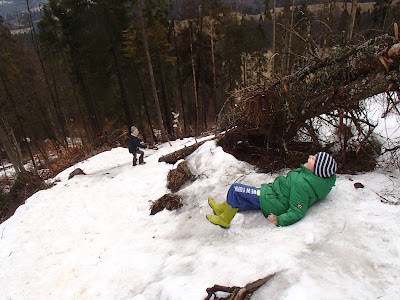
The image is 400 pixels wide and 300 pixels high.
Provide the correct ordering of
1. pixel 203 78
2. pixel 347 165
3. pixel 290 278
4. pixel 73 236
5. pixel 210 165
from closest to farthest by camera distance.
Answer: pixel 290 278, pixel 347 165, pixel 73 236, pixel 210 165, pixel 203 78

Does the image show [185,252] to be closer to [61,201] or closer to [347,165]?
[347,165]

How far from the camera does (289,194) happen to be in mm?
3439

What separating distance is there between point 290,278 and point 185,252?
1610 millimetres

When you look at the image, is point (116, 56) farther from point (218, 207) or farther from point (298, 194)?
point (298, 194)

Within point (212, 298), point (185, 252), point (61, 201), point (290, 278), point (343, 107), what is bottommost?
point (61, 201)

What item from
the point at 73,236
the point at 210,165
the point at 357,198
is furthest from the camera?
the point at 210,165

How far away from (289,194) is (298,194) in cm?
20

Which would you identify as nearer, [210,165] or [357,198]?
[357,198]

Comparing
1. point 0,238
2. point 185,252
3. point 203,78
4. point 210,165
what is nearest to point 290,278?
point 185,252

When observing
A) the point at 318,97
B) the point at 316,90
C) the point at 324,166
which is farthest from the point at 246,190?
the point at 316,90

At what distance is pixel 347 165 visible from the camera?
421 centimetres

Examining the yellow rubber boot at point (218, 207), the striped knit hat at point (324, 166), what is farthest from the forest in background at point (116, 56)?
the striped knit hat at point (324, 166)

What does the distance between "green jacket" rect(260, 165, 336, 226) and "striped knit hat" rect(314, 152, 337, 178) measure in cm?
9

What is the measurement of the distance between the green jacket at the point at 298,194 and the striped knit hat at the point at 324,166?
9cm
